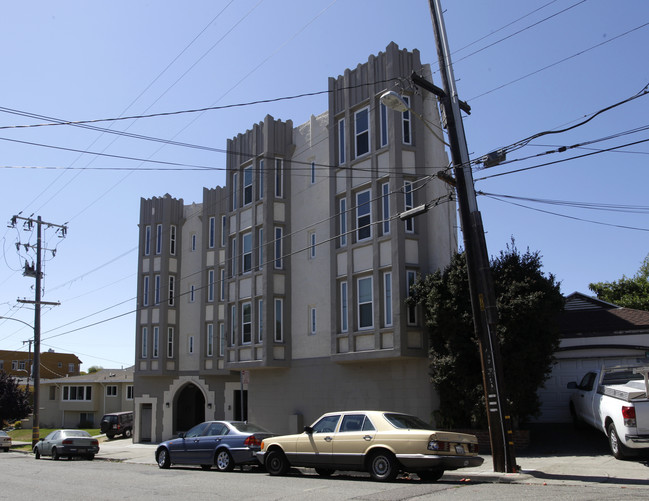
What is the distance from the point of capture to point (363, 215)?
22328mm

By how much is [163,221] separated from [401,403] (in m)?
20.0

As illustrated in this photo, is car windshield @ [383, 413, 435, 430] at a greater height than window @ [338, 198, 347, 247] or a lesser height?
lesser

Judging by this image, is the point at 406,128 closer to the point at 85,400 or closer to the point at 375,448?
the point at 375,448

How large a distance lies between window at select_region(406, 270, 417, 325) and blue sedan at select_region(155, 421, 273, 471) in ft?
19.2

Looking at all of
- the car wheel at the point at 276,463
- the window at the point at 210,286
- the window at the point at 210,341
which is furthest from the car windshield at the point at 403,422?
the window at the point at 210,286

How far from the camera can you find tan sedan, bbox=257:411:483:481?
12.3 metres

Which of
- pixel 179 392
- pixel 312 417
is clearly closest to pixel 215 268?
pixel 179 392

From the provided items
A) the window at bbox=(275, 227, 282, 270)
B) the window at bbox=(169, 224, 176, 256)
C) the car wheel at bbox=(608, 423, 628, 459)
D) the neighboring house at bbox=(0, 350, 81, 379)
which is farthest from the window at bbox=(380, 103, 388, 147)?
the neighboring house at bbox=(0, 350, 81, 379)

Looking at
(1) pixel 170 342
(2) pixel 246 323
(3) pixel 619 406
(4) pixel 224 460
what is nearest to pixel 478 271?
(3) pixel 619 406

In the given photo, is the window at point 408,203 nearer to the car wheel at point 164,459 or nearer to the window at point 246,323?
the window at point 246,323

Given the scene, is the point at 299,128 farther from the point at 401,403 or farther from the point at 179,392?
the point at 179,392

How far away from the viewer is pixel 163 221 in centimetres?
3575

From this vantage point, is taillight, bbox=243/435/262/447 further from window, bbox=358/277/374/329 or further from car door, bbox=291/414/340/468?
window, bbox=358/277/374/329

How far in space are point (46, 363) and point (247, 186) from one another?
67.3 m
